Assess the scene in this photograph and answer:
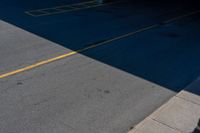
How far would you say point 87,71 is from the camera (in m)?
9.52

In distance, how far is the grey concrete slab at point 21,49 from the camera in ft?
31.4

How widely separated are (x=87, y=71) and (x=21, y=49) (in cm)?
256

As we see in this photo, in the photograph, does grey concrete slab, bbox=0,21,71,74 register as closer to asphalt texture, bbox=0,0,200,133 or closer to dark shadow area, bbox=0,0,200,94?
asphalt texture, bbox=0,0,200,133

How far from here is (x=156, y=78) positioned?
9.70 meters

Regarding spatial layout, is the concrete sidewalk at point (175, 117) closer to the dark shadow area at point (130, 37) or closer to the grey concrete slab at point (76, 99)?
the grey concrete slab at point (76, 99)

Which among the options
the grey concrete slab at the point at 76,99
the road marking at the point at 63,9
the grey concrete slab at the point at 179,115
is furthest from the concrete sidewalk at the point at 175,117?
the road marking at the point at 63,9

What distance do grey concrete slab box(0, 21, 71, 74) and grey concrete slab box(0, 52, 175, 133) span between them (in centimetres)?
66

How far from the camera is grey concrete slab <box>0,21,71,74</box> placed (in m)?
9.56

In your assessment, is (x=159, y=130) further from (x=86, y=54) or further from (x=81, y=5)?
(x=81, y=5)

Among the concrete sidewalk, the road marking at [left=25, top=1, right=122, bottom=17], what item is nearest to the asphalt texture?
the concrete sidewalk

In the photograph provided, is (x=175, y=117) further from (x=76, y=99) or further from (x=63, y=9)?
(x=63, y=9)

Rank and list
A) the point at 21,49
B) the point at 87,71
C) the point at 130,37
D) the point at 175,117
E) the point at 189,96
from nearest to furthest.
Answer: the point at 175,117, the point at 189,96, the point at 87,71, the point at 21,49, the point at 130,37

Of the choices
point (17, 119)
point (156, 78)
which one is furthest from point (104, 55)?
point (17, 119)

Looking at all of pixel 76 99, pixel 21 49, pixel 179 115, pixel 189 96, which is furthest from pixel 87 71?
pixel 179 115
